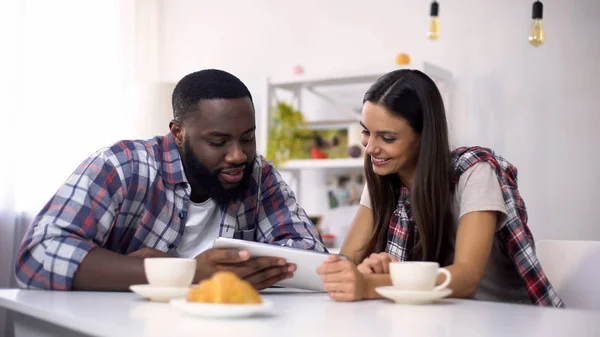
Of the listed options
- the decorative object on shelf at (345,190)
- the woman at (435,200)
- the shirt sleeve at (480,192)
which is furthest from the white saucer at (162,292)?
the decorative object on shelf at (345,190)

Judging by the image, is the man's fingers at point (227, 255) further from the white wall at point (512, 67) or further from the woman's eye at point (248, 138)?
the white wall at point (512, 67)

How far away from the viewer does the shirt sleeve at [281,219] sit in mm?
1817

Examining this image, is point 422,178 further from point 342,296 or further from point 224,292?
point 224,292

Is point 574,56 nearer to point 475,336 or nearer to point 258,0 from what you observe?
point 258,0

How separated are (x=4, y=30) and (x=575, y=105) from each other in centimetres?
249

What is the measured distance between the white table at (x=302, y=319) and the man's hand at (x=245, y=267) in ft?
0.35

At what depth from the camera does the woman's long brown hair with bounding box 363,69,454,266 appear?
162 cm

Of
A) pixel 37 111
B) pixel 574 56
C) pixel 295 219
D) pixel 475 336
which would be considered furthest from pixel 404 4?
pixel 475 336

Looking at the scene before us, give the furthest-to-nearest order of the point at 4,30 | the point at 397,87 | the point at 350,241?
the point at 4,30
the point at 350,241
the point at 397,87

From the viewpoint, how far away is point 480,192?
1567mm

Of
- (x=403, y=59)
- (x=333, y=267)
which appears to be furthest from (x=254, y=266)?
(x=403, y=59)

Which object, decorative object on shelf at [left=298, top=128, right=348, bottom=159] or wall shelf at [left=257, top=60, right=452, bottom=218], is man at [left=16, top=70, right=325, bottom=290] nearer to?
wall shelf at [left=257, top=60, right=452, bottom=218]

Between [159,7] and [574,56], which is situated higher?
[159,7]

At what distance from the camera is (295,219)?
187 centimetres
